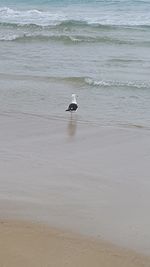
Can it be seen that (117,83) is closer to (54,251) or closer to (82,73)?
(82,73)

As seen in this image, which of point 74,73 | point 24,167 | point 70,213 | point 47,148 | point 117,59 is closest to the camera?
point 70,213

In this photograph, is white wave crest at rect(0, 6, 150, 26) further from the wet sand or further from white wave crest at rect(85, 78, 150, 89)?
the wet sand

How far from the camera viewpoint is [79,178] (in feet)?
19.2

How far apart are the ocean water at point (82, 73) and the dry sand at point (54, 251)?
13.5ft

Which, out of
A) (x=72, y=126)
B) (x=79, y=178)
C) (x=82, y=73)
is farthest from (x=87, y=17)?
(x=79, y=178)

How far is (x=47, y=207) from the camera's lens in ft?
16.5

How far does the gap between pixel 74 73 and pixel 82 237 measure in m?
8.31

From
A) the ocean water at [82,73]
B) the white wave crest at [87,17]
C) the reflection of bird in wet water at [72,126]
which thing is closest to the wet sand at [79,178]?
the reflection of bird in wet water at [72,126]

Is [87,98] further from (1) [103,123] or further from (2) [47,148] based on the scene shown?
(2) [47,148]

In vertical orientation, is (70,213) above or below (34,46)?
above

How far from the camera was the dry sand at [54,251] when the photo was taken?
394 cm

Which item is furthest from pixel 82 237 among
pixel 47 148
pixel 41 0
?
pixel 41 0

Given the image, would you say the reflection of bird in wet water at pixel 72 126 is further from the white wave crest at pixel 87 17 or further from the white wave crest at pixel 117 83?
the white wave crest at pixel 87 17

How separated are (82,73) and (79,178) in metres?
6.87
